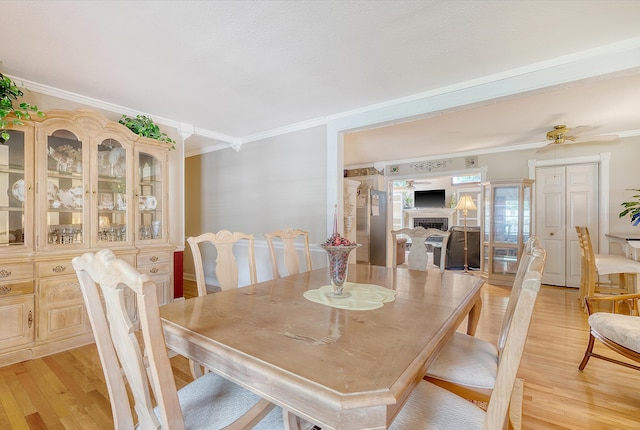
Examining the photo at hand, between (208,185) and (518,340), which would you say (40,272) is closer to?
(208,185)

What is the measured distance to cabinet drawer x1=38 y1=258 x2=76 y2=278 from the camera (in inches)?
92.4

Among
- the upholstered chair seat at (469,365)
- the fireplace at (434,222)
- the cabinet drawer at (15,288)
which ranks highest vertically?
the fireplace at (434,222)

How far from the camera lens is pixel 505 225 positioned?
496 cm

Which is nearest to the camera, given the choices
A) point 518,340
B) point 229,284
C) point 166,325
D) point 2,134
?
point 518,340

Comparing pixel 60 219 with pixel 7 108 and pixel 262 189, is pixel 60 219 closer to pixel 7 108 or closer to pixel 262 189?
pixel 7 108

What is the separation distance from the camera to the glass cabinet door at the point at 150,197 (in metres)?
3.04

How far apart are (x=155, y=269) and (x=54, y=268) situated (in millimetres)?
786

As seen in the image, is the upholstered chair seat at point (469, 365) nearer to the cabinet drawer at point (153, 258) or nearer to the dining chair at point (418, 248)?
the dining chair at point (418, 248)

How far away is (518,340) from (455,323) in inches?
20.0

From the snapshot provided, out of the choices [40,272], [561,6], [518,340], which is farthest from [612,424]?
[40,272]

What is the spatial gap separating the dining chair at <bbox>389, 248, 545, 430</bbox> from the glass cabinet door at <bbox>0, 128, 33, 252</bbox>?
3.04 m

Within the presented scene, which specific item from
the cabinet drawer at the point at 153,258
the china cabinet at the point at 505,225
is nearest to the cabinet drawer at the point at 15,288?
the cabinet drawer at the point at 153,258

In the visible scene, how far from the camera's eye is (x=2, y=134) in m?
2.12

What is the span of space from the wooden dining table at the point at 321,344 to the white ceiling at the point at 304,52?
161 centimetres
